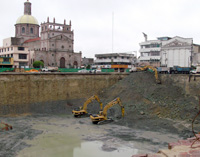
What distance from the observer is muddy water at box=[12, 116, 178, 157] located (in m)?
21.6

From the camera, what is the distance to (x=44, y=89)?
132 feet

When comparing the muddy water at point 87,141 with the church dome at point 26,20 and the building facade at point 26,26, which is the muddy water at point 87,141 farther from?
the church dome at point 26,20

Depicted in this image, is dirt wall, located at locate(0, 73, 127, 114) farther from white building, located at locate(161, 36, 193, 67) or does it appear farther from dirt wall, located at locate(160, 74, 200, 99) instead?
white building, located at locate(161, 36, 193, 67)

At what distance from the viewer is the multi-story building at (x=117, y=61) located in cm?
8175

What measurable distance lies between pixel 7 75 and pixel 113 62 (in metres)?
50.3

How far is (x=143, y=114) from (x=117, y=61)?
49588 mm

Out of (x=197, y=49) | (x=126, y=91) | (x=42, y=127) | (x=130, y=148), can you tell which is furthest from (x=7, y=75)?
(x=197, y=49)

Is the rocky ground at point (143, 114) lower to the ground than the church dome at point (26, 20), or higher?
lower

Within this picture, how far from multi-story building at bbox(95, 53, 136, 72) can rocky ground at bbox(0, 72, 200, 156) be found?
120 ft

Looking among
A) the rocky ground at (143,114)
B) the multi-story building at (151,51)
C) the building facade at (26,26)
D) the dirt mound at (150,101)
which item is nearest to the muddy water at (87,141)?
the rocky ground at (143,114)

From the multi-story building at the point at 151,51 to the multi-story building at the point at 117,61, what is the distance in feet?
23.3

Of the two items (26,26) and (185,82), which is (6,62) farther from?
(185,82)

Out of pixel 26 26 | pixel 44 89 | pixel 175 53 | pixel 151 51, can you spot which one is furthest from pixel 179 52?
pixel 26 26

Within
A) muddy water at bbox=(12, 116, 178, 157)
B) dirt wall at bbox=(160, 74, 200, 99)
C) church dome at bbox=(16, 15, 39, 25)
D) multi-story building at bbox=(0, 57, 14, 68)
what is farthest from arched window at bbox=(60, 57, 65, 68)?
muddy water at bbox=(12, 116, 178, 157)
